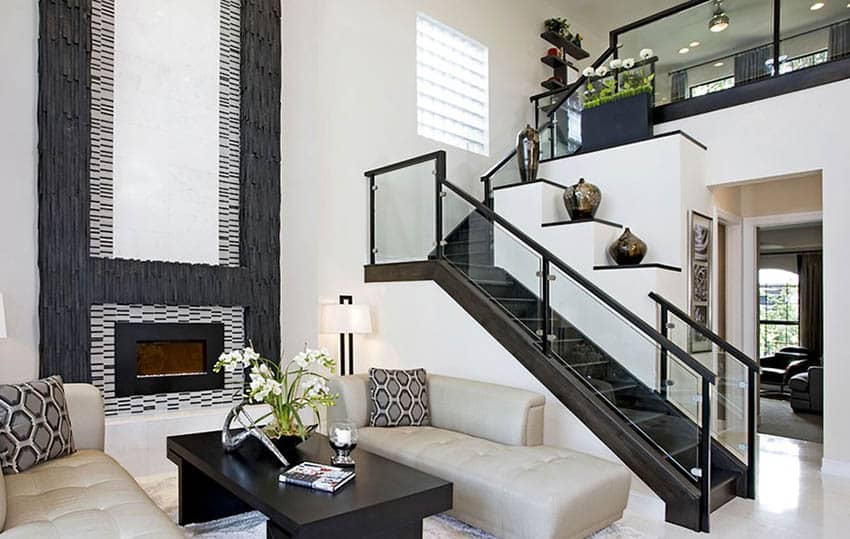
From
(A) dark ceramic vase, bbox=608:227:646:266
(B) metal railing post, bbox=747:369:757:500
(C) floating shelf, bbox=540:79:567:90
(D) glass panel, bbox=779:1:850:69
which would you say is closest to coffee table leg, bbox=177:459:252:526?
(B) metal railing post, bbox=747:369:757:500

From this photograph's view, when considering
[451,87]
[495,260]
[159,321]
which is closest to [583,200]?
[495,260]

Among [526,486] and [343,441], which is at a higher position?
[343,441]

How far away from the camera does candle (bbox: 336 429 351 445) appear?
113 inches

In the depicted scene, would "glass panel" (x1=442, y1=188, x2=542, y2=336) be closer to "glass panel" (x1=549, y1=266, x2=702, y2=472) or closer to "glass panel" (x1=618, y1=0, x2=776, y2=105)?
"glass panel" (x1=549, y1=266, x2=702, y2=472)

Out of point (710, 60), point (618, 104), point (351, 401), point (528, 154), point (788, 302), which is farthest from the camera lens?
point (788, 302)

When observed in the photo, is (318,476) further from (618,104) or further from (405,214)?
(618,104)

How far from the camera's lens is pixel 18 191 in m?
4.00

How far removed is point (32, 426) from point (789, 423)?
7340 mm

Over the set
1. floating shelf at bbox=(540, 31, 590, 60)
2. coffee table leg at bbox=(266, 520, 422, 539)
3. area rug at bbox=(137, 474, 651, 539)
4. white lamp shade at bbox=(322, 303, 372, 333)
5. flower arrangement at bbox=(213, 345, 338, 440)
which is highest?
floating shelf at bbox=(540, 31, 590, 60)

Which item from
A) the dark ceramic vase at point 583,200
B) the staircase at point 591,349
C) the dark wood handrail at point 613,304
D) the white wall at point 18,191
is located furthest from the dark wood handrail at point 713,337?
the white wall at point 18,191

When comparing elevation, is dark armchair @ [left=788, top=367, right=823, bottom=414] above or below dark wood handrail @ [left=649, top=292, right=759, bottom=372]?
below

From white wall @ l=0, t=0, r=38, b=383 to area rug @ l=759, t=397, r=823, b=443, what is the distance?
274 inches

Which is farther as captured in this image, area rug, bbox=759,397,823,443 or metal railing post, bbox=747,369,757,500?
area rug, bbox=759,397,823,443

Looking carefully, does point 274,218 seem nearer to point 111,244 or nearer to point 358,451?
point 111,244
